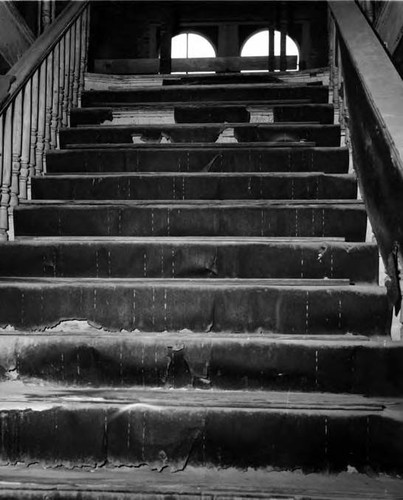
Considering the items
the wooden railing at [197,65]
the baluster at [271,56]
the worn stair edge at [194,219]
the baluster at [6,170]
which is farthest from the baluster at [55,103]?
the baluster at [271,56]

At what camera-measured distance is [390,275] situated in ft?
6.59

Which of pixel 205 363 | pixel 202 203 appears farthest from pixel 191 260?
pixel 205 363

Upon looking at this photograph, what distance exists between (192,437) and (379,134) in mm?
1228

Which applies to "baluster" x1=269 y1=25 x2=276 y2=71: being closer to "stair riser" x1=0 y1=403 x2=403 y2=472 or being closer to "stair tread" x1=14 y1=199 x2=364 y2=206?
"stair tread" x1=14 y1=199 x2=364 y2=206

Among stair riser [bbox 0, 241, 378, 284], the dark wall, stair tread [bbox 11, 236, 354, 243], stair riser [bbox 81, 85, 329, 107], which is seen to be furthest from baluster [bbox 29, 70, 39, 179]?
the dark wall

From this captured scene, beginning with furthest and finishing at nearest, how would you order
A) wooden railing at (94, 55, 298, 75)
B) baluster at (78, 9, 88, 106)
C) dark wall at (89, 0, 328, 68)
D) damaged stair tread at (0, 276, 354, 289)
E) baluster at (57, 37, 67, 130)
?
dark wall at (89, 0, 328, 68)
wooden railing at (94, 55, 298, 75)
baluster at (78, 9, 88, 106)
baluster at (57, 37, 67, 130)
damaged stair tread at (0, 276, 354, 289)

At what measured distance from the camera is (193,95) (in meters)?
4.30

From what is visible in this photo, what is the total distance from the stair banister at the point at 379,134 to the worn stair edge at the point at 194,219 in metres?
0.18

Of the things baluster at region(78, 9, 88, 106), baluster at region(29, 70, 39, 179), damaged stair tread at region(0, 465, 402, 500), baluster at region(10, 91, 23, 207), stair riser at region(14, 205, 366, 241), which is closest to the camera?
damaged stair tread at region(0, 465, 402, 500)

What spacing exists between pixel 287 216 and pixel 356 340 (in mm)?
815

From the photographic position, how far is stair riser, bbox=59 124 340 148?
3.53m

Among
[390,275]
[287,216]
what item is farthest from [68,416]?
[287,216]

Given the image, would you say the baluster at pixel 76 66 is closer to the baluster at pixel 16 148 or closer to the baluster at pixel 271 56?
the baluster at pixel 16 148

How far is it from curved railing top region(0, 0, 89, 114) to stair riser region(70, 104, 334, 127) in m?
0.60
